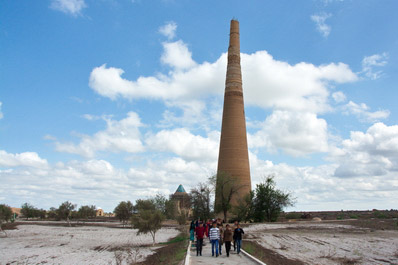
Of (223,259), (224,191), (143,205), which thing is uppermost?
(224,191)

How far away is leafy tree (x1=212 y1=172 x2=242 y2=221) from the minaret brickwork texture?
3.39ft

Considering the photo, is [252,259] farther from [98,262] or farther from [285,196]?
[285,196]

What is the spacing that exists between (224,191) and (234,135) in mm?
8068

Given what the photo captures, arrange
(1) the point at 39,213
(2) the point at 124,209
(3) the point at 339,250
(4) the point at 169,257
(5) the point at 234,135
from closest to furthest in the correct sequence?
(4) the point at 169,257 → (3) the point at 339,250 → (5) the point at 234,135 → (2) the point at 124,209 → (1) the point at 39,213

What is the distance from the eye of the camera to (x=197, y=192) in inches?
1769

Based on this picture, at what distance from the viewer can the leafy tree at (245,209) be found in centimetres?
4366

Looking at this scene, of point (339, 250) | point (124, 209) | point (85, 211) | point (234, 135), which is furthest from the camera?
point (85, 211)

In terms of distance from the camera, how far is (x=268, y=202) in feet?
148

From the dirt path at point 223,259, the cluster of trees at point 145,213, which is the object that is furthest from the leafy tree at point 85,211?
the dirt path at point 223,259

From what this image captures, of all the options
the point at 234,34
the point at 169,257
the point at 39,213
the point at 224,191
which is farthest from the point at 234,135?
the point at 39,213

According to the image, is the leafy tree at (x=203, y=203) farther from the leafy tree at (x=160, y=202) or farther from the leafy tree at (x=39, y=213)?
the leafy tree at (x=39, y=213)

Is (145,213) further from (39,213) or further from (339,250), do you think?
(39,213)

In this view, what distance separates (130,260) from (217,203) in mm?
26886

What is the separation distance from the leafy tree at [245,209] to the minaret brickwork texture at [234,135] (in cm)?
141
